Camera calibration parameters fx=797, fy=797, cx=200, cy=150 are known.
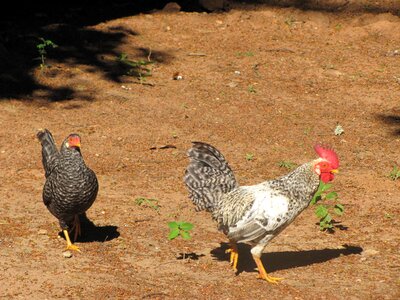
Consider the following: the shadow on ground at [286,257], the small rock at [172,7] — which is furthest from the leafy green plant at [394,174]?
the small rock at [172,7]

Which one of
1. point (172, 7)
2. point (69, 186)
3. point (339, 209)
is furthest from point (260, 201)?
point (172, 7)

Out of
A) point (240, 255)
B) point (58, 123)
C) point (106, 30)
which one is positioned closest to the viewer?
point (240, 255)

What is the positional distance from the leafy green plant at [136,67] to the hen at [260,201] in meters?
5.78

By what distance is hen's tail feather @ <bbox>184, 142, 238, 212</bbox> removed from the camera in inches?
334

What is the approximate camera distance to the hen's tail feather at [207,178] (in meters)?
8.48

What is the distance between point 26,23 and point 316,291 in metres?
10.2

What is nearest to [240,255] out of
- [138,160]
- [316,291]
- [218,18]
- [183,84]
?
[316,291]

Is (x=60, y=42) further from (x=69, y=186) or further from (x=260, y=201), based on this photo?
(x=260, y=201)

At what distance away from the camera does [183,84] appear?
1391 cm

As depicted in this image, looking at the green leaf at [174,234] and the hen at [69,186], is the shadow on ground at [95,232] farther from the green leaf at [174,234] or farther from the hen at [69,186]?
the green leaf at [174,234]

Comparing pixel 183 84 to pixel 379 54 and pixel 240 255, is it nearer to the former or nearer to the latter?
pixel 379 54

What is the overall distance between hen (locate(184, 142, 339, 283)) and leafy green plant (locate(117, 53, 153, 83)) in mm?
5777

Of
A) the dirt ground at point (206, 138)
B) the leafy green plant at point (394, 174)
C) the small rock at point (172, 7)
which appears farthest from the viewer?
the small rock at point (172, 7)

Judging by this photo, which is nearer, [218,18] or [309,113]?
[309,113]
